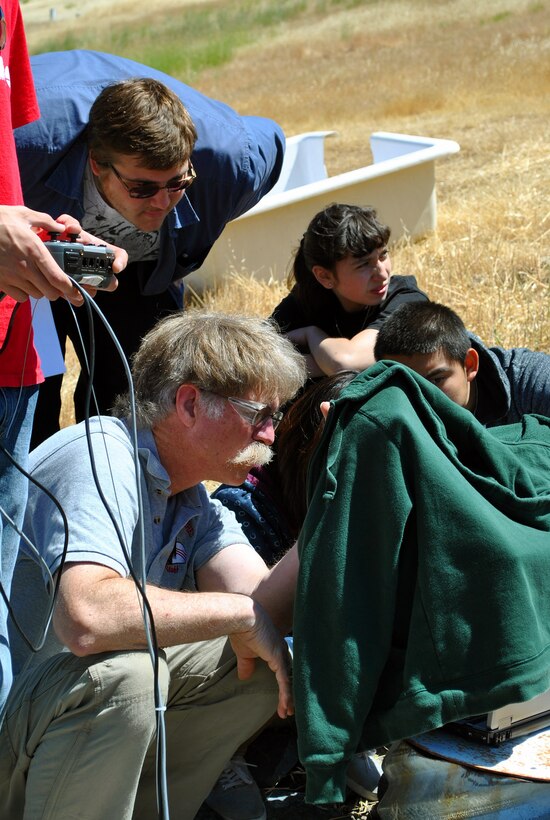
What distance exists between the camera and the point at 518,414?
2875 mm

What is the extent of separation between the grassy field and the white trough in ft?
0.61

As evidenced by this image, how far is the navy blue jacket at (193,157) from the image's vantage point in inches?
119

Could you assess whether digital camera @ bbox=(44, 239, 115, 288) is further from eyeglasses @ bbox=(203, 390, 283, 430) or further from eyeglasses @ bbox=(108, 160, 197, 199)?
eyeglasses @ bbox=(108, 160, 197, 199)

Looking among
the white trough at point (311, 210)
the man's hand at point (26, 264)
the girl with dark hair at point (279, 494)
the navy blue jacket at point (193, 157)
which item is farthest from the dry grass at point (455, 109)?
the man's hand at point (26, 264)

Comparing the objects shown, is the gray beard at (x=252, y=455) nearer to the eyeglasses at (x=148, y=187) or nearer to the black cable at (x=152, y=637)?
the black cable at (x=152, y=637)

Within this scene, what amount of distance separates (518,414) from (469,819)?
1213 mm

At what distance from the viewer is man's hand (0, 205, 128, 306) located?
5.52 ft

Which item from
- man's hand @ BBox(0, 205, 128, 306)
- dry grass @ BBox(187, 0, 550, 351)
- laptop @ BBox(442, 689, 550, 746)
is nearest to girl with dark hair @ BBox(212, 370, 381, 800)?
laptop @ BBox(442, 689, 550, 746)

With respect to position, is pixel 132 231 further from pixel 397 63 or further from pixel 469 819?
pixel 397 63

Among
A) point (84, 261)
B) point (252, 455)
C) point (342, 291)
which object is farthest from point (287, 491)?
point (342, 291)

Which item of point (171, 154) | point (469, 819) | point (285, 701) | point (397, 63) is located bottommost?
point (397, 63)

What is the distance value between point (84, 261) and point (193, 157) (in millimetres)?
1625

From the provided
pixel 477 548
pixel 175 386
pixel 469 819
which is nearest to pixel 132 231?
pixel 175 386

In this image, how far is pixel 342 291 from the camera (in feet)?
12.4
